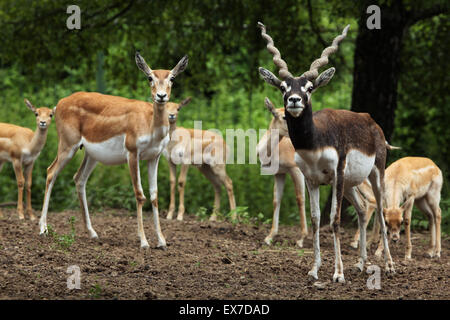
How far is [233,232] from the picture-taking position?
1020 cm

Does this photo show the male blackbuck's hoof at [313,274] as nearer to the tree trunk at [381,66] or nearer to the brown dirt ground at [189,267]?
the brown dirt ground at [189,267]

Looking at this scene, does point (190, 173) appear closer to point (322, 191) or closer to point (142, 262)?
point (322, 191)

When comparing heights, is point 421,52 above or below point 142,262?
above

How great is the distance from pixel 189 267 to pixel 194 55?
5.31 meters

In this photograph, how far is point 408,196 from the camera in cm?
976

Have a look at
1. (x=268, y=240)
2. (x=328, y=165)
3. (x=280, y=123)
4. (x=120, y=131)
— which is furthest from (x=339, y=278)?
(x=280, y=123)

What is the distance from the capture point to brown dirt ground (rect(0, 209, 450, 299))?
635 cm

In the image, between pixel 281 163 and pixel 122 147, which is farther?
pixel 281 163

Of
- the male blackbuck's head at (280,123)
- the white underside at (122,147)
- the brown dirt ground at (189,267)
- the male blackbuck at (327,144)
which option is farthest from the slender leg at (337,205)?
the male blackbuck's head at (280,123)

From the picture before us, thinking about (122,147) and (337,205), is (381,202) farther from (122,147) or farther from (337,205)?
(122,147)

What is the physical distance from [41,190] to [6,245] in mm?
6015

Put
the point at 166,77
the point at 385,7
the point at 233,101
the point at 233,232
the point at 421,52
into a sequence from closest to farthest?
the point at 166,77, the point at 233,232, the point at 385,7, the point at 421,52, the point at 233,101

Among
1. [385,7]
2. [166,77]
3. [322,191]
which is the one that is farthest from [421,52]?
[166,77]

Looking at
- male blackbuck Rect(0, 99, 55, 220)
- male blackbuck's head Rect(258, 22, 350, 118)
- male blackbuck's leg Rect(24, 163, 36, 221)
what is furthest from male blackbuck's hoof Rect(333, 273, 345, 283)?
male blackbuck Rect(0, 99, 55, 220)
